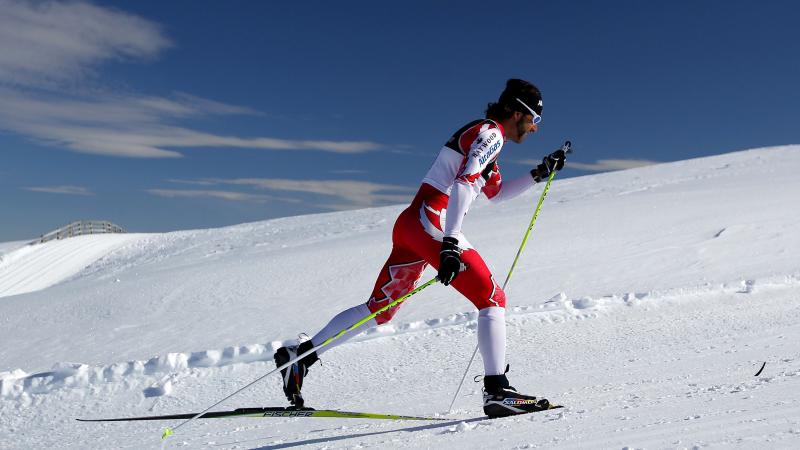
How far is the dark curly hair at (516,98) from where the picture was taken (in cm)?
375

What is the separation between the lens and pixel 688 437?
8.22 ft

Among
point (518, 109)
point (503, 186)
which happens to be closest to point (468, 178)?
point (518, 109)

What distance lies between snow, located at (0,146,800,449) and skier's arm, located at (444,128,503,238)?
1.07 meters

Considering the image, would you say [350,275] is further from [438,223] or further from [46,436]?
[438,223]

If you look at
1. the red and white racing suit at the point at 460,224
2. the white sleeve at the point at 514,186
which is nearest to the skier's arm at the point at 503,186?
the white sleeve at the point at 514,186

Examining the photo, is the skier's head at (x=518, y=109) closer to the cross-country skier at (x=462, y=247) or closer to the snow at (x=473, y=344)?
the cross-country skier at (x=462, y=247)

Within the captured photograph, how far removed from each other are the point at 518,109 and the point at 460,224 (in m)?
0.83

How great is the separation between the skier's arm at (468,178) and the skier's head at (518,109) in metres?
0.25

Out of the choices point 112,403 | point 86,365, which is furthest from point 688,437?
point 86,365

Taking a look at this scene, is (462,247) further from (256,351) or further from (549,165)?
(256,351)

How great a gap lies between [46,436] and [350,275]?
4.42 meters

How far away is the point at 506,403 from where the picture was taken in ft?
11.3

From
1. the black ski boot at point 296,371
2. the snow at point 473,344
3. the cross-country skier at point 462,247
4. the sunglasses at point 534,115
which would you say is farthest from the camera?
the black ski boot at point 296,371

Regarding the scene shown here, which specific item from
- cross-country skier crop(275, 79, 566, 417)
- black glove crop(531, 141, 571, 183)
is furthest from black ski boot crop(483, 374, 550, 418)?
black glove crop(531, 141, 571, 183)
